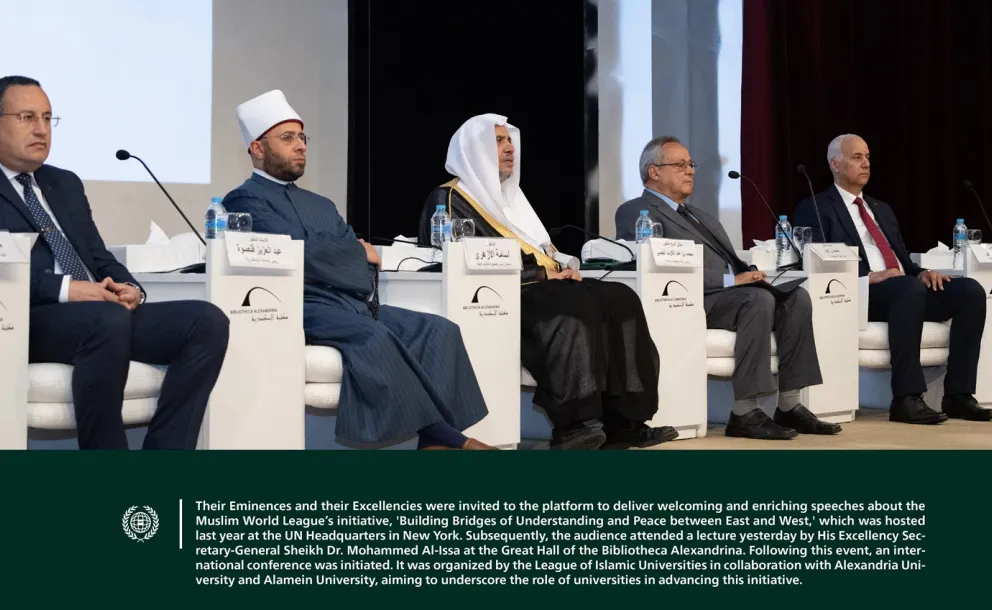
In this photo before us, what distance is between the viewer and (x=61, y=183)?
327cm

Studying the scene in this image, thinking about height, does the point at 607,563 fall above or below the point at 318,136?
below

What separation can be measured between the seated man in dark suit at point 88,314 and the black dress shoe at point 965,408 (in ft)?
11.2

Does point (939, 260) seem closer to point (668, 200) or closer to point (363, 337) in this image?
point (668, 200)

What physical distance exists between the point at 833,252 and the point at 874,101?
2900mm

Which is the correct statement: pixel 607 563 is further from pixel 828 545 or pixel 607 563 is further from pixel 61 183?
pixel 61 183

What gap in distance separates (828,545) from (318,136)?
518cm

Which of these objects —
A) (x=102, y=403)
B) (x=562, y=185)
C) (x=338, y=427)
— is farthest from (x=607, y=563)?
(x=562, y=185)

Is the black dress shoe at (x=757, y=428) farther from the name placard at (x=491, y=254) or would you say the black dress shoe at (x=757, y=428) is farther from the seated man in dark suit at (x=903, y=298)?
the name placard at (x=491, y=254)

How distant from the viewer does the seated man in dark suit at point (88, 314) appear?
2.85m

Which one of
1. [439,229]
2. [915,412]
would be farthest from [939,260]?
[439,229]

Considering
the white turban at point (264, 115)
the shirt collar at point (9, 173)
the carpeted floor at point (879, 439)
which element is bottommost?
the carpeted floor at point (879, 439)

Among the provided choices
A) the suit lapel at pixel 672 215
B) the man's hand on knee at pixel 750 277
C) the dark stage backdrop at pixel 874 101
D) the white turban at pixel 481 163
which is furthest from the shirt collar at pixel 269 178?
the dark stage backdrop at pixel 874 101

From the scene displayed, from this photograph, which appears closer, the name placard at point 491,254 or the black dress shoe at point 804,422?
the name placard at point 491,254

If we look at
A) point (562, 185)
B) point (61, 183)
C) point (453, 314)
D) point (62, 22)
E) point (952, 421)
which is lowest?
point (952, 421)
